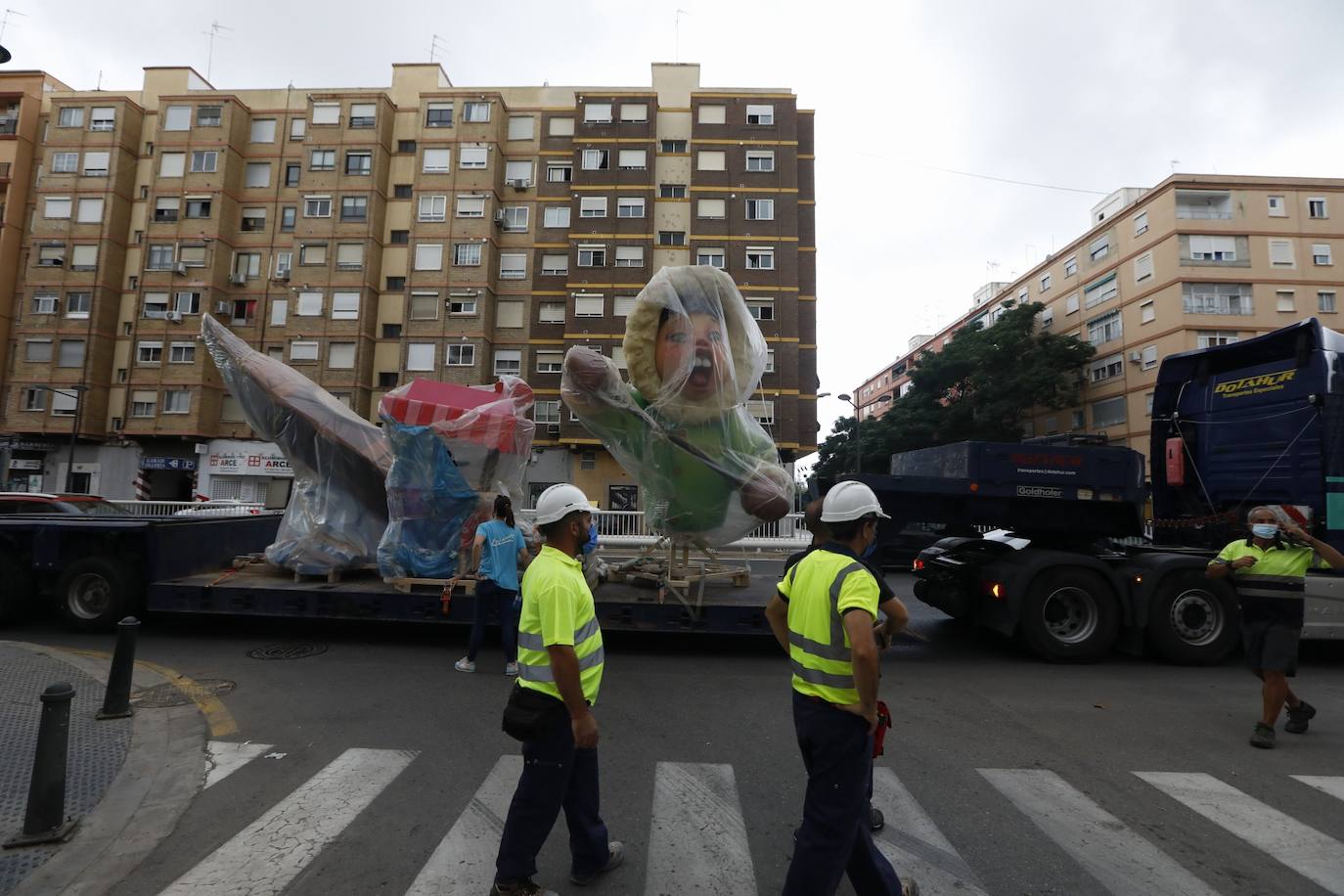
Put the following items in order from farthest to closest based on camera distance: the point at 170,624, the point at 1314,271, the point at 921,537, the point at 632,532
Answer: the point at 1314,271, the point at 632,532, the point at 921,537, the point at 170,624

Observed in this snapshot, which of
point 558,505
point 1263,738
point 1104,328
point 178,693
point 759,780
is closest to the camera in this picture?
point 558,505

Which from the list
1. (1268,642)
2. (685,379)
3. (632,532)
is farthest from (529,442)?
(632,532)

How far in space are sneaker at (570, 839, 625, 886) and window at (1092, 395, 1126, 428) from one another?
41.9 metres

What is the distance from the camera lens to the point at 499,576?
6.31 meters

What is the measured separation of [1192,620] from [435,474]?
8166 millimetres

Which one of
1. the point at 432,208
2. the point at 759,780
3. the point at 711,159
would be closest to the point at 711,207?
the point at 711,159

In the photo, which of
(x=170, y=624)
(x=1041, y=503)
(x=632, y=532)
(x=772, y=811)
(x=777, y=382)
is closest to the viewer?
(x=772, y=811)

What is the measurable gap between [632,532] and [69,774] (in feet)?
53.0

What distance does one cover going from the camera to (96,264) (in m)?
33.0

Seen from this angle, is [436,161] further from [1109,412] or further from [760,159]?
[1109,412]

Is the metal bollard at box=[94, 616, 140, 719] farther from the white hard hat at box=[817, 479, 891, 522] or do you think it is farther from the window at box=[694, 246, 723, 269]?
the window at box=[694, 246, 723, 269]

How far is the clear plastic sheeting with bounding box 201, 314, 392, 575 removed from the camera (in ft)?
24.8

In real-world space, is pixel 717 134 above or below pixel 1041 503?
above

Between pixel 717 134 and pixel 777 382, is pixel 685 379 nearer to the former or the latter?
pixel 777 382
